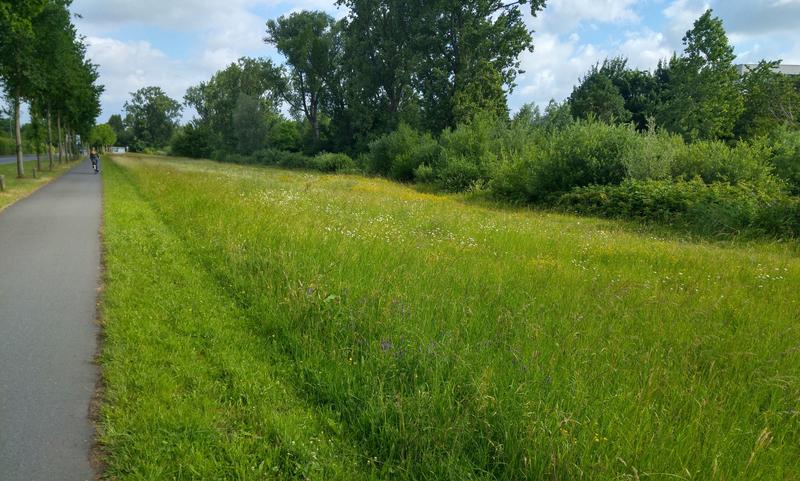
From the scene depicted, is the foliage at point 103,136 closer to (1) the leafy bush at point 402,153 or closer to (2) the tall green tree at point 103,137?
(2) the tall green tree at point 103,137

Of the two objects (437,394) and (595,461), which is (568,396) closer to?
(595,461)

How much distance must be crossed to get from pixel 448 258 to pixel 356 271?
6.08ft

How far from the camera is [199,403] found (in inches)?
140

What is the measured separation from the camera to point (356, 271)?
249 inches

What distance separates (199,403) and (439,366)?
1.80 meters

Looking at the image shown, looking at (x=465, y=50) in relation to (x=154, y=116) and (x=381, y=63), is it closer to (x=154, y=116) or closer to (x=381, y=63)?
(x=381, y=63)

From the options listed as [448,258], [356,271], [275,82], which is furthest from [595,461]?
[275,82]

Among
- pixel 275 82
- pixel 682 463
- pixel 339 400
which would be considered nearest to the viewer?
pixel 682 463

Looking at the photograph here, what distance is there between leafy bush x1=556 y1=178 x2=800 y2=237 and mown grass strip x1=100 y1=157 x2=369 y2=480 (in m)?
11.9

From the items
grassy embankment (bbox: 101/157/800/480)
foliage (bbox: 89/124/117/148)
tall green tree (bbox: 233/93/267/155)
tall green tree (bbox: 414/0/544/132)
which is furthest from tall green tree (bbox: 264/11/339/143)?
foliage (bbox: 89/124/117/148)

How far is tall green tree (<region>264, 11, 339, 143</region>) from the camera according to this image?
5662 cm

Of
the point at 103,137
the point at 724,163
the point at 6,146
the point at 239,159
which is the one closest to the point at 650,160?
the point at 724,163

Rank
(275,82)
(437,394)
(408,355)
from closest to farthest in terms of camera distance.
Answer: (437,394) → (408,355) → (275,82)

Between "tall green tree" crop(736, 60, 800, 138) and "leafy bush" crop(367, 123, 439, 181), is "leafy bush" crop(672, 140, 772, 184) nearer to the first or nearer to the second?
"leafy bush" crop(367, 123, 439, 181)
